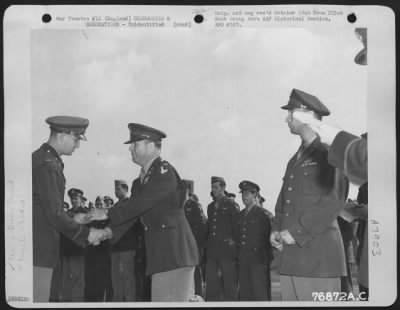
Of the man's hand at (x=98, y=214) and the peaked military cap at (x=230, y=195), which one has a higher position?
the peaked military cap at (x=230, y=195)

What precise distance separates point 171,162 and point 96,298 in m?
0.61

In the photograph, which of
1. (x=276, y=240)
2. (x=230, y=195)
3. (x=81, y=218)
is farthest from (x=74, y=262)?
(x=276, y=240)

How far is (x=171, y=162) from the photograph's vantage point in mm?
1953

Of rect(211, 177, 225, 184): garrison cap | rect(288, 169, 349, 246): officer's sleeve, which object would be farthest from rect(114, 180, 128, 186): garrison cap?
rect(288, 169, 349, 246): officer's sleeve

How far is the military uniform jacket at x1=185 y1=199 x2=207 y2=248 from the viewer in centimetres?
194

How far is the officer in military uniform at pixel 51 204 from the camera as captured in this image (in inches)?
76.1

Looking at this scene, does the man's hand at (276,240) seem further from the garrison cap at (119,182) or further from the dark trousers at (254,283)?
the garrison cap at (119,182)

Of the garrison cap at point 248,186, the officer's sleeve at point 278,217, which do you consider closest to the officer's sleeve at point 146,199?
the garrison cap at point 248,186

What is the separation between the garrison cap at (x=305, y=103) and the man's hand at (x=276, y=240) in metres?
0.49

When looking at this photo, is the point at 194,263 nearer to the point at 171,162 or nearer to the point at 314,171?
the point at 171,162

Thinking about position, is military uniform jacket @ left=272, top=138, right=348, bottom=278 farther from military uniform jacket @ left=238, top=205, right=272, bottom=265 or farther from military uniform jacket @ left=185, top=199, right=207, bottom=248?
military uniform jacket @ left=185, top=199, right=207, bottom=248

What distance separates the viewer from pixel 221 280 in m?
1.95

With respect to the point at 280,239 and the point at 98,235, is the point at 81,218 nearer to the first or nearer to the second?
the point at 98,235

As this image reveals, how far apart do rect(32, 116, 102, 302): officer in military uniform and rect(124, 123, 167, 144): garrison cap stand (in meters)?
0.18
